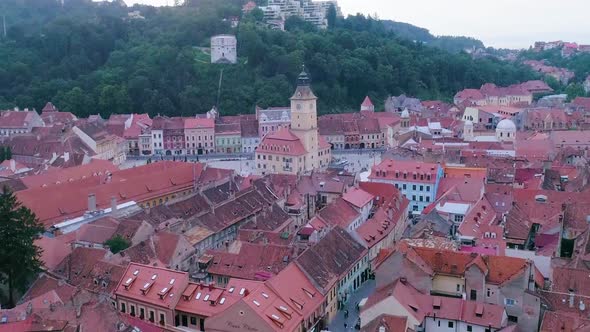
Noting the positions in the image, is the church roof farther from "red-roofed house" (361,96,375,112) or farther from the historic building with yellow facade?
"red-roofed house" (361,96,375,112)

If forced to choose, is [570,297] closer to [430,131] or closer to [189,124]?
[430,131]

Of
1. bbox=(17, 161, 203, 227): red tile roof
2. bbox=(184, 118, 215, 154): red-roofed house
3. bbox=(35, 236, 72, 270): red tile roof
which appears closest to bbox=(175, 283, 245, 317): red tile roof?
bbox=(35, 236, 72, 270): red tile roof

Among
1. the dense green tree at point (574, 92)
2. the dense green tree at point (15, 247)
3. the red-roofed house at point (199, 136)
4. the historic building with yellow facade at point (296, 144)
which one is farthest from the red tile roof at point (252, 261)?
the dense green tree at point (574, 92)

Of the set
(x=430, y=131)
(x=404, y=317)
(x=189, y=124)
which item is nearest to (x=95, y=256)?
(x=404, y=317)

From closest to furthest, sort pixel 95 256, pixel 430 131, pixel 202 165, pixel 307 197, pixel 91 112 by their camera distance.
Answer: pixel 95 256
pixel 307 197
pixel 202 165
pixel 430 131
pixel 91 112

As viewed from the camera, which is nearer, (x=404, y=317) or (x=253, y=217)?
(x=404, y=317)

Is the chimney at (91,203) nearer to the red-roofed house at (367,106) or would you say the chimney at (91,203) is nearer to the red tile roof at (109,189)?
the red tile roof at (109,189)

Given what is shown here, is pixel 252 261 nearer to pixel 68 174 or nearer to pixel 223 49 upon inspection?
pixel 68 174
